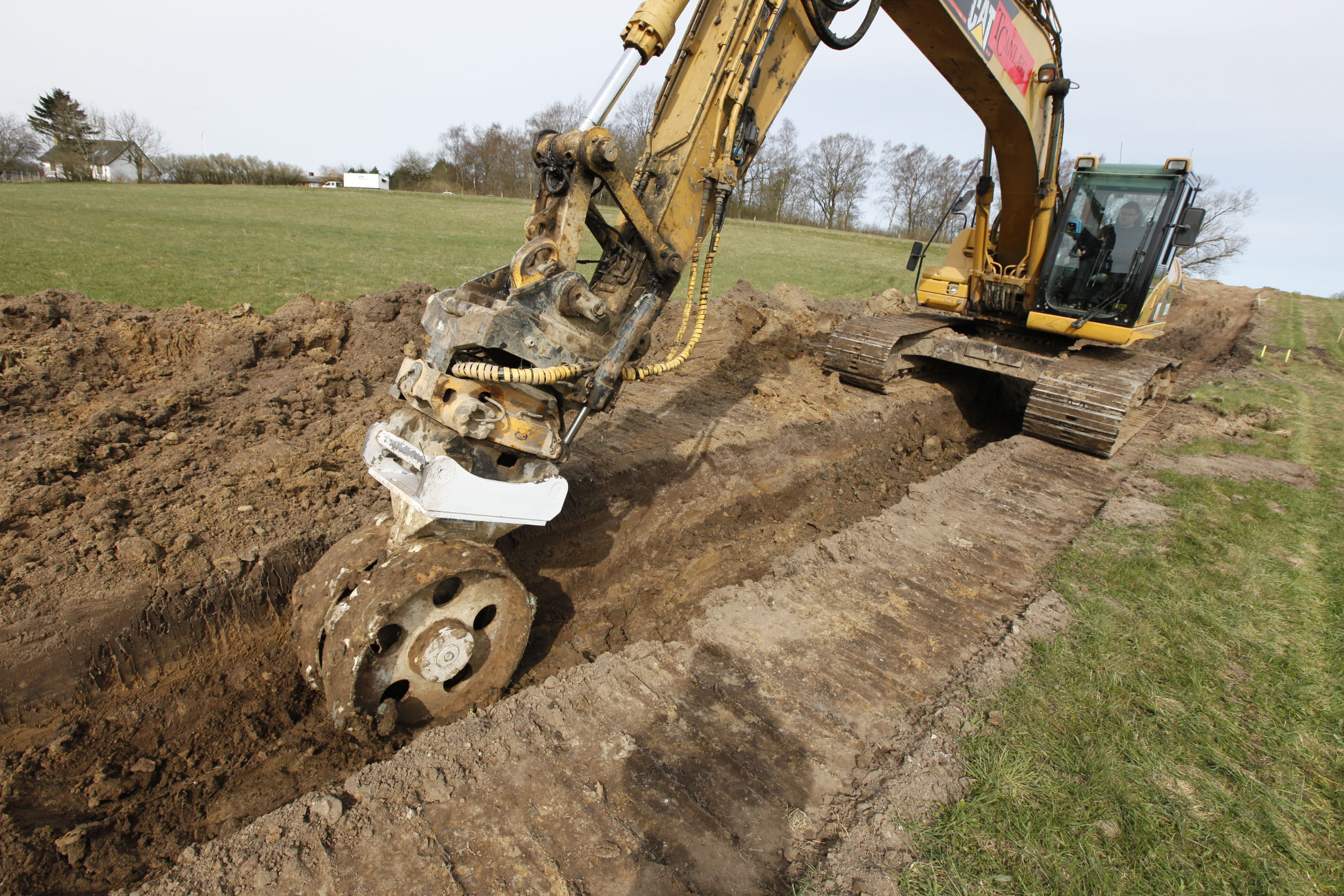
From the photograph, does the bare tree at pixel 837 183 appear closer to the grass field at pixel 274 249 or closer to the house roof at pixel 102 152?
the grass field at pixel 274 249

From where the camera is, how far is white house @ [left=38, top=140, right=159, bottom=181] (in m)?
50.3

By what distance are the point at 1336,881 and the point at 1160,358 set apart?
6887 millimetres

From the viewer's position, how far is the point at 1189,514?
5.33 m

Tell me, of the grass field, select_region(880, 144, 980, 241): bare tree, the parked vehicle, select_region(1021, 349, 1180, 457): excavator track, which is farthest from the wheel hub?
the parked vehicle

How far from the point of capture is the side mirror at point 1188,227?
21.6 feet

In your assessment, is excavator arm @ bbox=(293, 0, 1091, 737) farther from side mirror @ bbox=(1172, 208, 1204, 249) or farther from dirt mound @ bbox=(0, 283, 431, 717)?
side mirror @ bbox=(1172, 208, 1204, 249)

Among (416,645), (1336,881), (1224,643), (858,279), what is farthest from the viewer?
(858,279)

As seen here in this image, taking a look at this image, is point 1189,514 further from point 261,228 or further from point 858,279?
point 261,228

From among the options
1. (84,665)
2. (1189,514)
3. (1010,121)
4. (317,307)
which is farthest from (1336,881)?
(317,307)

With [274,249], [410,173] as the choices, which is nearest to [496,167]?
[410,173]

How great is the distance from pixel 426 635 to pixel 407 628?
0.10 meters

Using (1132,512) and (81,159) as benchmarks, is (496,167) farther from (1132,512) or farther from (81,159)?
(1132,512)

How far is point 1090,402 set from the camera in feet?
21.9

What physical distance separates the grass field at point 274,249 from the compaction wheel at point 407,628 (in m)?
7.60
